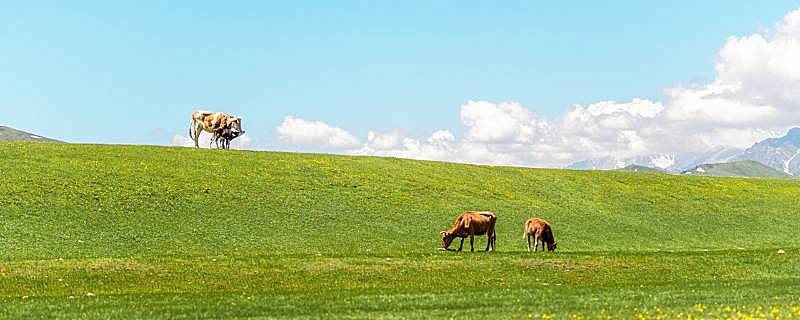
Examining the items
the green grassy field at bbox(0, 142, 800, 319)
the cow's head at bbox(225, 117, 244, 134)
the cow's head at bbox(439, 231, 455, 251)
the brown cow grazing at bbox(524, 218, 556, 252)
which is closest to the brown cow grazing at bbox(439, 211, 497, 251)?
the cow's head at bbox(439, 231, 455, 251)

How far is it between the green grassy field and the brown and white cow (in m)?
5.00

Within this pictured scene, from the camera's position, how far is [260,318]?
23016mm

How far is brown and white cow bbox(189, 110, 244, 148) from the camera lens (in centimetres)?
7912

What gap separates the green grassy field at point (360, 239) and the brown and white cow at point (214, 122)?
16.4 ft

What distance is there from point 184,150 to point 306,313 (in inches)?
2093

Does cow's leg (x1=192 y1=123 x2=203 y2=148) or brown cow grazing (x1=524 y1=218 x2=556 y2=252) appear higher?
cow's leg (x1=192 y1=123 x2=203 y2=148)

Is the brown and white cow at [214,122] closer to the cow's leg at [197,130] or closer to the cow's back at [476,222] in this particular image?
the cow's leg at [197,130]

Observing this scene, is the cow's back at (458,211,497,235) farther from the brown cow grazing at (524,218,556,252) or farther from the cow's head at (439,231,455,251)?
the brown cow grazing at (524,218,556,252)

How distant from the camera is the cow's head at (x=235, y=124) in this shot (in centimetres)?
7900

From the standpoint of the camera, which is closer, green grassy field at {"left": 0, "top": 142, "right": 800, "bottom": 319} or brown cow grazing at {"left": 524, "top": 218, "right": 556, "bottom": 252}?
green grassy field at {"left": 0, "top": 142, "right": 800, "bottom": 319}

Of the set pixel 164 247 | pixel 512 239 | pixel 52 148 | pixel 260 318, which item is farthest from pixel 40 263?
pixel 52 148

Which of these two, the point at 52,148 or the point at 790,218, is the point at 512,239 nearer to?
the point at 790,218

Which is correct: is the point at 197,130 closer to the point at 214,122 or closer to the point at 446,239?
the point at 214,122

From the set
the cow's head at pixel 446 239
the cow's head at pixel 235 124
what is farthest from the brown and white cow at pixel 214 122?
the cow's head at pixel 446 239
